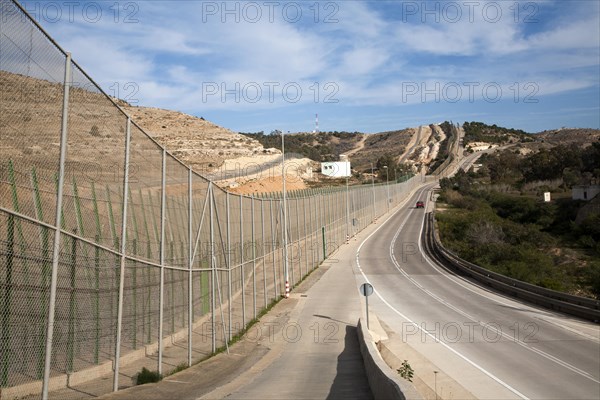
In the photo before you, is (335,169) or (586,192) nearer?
(586,192)

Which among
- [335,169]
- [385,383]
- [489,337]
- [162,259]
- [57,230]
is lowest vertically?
[489,337]

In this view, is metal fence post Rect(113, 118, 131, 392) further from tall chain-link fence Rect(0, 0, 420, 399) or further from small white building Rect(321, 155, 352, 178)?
small white building Rect(321, 155, 352, 178)

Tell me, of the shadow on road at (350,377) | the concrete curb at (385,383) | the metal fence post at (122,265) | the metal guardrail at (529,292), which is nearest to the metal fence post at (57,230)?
the metal fence post at (122,265)

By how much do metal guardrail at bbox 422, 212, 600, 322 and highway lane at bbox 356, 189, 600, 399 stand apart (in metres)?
0.54

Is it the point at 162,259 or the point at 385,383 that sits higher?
the point at 162,259

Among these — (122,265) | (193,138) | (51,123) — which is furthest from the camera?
(193,138)

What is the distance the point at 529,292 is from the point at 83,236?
24.6 metres

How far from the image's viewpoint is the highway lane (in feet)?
48.3

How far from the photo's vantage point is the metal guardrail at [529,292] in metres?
23.4

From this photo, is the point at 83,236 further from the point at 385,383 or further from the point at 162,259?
the point at 385,383

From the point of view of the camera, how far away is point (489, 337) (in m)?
20.7

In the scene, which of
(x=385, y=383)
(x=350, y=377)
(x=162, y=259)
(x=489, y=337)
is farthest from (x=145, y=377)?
(x=489, y=337)

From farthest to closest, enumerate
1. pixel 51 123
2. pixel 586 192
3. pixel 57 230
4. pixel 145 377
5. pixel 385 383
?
pixel 586 192
pixel 145 377
pixel 385 383
pixel 51 123
pixel 57 230

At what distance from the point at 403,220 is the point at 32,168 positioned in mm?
73516
